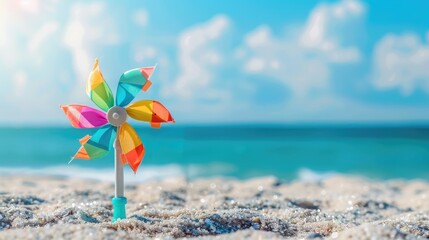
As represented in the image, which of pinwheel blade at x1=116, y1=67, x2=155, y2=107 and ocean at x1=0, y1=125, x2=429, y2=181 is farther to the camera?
ocean at x1=0, y1=125, x2=429, y2=181

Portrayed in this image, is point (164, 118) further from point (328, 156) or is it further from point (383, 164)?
point (328, 156)

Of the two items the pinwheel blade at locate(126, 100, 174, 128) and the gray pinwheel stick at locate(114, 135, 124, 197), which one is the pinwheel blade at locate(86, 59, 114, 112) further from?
the gray pinwheel stick at locate(114, 135, 124, 197)

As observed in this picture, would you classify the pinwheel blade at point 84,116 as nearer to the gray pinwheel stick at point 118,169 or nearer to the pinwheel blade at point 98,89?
the pinwheel blade at point 98,89

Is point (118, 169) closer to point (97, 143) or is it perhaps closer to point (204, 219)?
point (97, 143)

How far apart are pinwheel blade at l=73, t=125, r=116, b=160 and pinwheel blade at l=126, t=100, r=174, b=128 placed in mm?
197

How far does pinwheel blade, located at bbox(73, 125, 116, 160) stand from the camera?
389 cm

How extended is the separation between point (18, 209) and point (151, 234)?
121 cm

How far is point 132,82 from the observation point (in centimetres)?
389

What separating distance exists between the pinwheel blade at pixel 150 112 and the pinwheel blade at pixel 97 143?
197 millimetres

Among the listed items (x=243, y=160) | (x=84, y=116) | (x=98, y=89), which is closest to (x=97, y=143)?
(x=84, y=116)

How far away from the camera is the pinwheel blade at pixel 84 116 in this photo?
385cm

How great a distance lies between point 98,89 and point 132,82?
24 centimetres

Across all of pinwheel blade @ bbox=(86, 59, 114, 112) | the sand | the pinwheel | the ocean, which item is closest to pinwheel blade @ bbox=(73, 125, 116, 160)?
the pinwheel

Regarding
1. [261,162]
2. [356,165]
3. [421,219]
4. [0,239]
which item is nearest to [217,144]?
[261,162]
